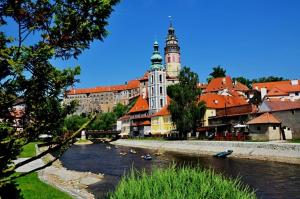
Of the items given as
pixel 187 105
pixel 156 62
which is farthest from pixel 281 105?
pixel 156 62

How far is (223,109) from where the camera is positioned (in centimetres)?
9206

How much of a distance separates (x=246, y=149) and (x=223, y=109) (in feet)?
110

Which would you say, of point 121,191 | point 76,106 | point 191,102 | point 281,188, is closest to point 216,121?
point 191,102

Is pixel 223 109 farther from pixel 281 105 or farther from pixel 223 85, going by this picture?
pixel 223 85

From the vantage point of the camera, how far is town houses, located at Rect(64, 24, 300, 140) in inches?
2613

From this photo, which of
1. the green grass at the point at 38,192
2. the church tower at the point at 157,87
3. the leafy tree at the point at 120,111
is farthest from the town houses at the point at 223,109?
the leafy tree at the point at 120,111

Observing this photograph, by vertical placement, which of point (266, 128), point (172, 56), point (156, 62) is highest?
point (172, 56)

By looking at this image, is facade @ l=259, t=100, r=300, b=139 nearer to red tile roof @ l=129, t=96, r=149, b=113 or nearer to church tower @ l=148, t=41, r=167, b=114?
church tower @ l=148, t=41, r=167, b=114

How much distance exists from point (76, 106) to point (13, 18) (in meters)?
2.57

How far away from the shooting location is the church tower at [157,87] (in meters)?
136

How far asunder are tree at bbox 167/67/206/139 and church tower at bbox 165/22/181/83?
316 feet

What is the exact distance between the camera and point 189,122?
8200 cm

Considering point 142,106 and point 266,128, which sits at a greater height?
point 142,106

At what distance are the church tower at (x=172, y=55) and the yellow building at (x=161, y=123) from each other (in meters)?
59.6
